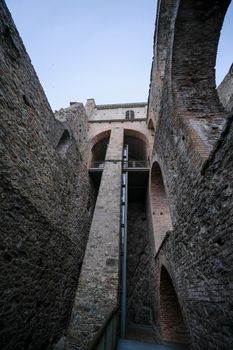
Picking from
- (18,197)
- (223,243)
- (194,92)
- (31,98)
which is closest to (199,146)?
(223,243)

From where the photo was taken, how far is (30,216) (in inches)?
153

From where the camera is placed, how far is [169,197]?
4.32 meters

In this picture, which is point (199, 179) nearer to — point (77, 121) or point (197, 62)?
point (197, 62)

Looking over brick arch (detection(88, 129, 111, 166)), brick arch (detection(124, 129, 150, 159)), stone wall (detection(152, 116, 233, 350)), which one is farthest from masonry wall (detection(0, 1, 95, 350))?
brick arch (detection(124, 129, 150, 159))

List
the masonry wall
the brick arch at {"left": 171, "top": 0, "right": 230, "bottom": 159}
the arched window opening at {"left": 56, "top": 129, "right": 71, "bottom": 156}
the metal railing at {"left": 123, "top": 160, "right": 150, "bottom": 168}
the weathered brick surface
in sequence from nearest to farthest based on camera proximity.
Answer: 1. the masonry wall
2. the brick arch at {"left": 171, "top": 0, "right": 230, "bottom": 159}
3. the weathered brick surface
4. the arched window opening at {"left": 56, "top": 129, "right": 71, "bottom": 156}
5. the metal railing at {"left": 123, "top": 160, "right": 150, "bottom": 168}

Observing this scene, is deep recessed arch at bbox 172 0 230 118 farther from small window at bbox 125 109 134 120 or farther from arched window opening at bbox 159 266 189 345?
small window at bbox 125 109 134 120

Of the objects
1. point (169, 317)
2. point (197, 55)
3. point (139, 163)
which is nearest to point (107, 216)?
point (169, 317)

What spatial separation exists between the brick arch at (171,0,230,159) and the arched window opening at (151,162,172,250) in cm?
332

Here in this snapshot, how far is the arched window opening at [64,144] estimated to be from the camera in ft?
21.5

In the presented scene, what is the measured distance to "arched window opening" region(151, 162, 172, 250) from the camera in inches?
264

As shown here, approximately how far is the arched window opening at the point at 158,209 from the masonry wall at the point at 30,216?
3.24 metres

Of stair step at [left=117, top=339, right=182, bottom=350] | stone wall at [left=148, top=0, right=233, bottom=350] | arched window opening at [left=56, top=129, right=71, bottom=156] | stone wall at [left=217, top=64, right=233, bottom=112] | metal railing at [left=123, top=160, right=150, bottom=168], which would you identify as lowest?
stair step at [left=117, top=339, right=182, bottom=350]

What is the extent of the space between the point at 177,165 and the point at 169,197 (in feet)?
3.03

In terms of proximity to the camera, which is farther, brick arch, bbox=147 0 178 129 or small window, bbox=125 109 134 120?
small window, bbox=125 109 134 120
